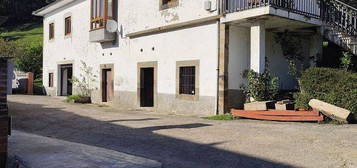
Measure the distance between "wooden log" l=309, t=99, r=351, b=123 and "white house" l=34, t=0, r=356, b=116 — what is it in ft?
7.17

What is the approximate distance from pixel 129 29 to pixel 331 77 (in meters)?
9.28

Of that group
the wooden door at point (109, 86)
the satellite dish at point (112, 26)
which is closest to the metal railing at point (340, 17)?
the satellite dish at point (112, 26)

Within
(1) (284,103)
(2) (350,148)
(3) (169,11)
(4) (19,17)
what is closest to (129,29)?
(3) (169,11)

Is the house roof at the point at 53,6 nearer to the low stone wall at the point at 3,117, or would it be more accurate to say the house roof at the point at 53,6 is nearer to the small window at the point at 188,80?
the small window at the point at 188,80

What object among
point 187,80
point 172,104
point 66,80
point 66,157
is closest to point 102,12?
point 172,104

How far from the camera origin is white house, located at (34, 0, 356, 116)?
42.0 feet

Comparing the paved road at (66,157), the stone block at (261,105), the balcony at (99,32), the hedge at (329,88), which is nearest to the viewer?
the paved road at (66,157)

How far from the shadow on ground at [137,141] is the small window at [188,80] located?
2.74 metres

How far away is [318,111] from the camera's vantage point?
11.1 metres

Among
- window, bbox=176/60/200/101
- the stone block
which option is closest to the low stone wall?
the stone block

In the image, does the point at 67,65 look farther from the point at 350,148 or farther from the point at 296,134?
the point at 350,148

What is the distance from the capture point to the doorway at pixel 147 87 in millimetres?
17031

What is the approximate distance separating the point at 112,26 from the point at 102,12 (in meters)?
1.14

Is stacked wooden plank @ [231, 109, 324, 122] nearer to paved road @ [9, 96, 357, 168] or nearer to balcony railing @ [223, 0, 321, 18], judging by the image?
paved road @ [9, 96, 357, 168]
